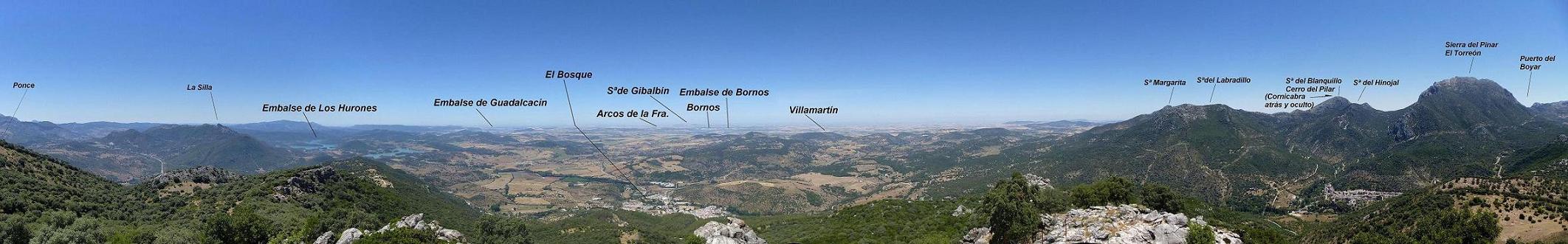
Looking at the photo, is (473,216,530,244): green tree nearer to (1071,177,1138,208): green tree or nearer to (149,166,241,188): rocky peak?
(149,166,241,188): rocky peak

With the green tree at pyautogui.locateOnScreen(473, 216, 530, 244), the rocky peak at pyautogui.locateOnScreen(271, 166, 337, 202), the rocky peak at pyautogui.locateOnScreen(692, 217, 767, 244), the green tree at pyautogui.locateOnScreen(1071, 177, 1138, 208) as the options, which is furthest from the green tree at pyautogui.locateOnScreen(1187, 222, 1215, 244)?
the rocky peak at pyautogui.locateOnScreen(271, 166, 337, 202)

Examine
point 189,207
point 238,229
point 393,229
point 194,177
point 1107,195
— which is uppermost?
point 1107,195

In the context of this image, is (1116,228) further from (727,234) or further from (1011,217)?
(727,234)

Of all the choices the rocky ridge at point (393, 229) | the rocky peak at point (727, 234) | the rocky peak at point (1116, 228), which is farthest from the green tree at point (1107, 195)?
the rocky ridge at point (393, 229)

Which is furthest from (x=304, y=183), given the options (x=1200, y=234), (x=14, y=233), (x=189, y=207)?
(x=1200, y=234)

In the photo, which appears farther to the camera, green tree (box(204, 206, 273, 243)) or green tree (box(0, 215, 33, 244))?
green tree (box(204, 206, 273, 243))

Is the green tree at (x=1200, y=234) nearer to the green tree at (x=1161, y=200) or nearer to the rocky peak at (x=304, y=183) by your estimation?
the green tree at (x=1161, y=200)

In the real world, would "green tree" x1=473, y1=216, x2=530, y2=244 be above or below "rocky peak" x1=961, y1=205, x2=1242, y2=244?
below

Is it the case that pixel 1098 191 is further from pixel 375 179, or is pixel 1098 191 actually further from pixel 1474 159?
pixel 1474 159

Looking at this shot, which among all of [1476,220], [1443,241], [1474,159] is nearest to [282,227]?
[1443,241]

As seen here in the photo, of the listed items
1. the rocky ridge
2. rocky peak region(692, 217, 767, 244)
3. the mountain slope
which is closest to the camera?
the rocky ridge

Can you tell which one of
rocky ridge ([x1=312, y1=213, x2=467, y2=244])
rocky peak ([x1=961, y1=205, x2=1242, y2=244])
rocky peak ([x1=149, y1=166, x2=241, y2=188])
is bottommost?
rocky ridge ([x1=312, y1=213, x2=467, y2=244])
